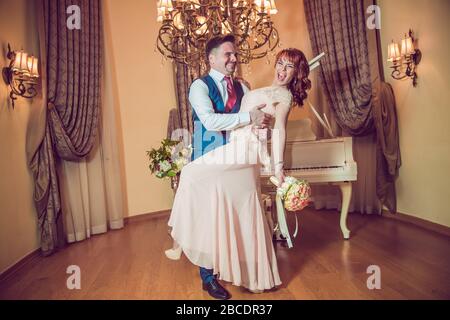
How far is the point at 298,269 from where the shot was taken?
8.26 ft

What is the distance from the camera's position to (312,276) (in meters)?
2.37

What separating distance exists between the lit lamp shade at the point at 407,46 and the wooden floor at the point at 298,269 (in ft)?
6.06

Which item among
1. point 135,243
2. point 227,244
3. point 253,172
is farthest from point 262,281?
point 135,243

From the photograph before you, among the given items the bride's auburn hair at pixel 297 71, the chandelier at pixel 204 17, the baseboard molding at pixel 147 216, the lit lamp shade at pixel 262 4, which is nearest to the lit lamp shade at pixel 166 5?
the chandelier at pixel 204 17

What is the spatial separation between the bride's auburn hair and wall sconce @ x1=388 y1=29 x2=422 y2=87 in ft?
5.42

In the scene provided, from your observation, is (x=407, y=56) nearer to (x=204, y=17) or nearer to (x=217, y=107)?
(x=204, y=17)

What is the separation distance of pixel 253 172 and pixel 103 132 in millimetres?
2659

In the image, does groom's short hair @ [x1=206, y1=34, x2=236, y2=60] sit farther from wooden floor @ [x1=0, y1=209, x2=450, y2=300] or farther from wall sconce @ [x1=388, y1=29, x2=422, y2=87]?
wall sconce @ [x1=388, y1=29, x2=422, y2=87]

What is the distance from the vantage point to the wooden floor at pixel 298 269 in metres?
2.15

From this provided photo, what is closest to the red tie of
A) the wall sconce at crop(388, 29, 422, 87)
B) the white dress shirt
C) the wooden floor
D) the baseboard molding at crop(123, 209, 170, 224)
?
the white dress shirt

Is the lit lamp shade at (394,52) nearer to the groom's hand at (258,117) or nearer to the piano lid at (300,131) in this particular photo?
the piano lid at (300,131)

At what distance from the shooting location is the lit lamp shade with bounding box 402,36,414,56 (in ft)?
10.7

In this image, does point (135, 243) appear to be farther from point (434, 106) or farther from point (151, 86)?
point (434, 106)
